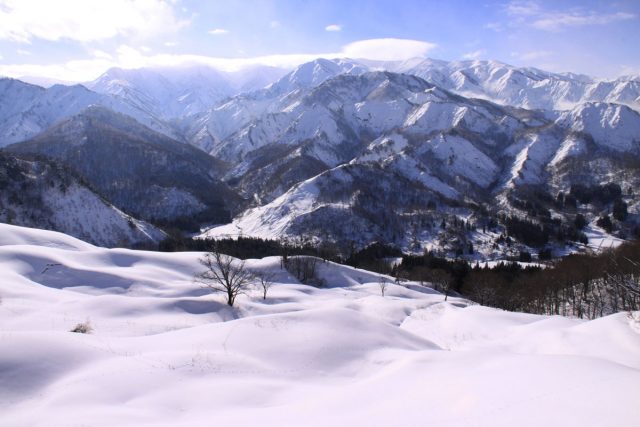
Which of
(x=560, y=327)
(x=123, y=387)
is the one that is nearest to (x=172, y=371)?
(x=123, y=387)

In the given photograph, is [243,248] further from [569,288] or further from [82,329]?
[82,329]

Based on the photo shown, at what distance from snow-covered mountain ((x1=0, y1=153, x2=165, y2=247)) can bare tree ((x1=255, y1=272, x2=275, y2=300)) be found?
3636 inches

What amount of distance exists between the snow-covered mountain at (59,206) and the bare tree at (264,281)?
92342 millimetres

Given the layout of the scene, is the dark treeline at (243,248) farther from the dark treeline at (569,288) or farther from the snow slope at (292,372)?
the snow slope at (292,372)

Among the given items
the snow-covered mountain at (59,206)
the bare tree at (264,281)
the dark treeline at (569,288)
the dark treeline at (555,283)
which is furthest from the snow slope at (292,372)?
the snow-covered mountain at (59,206)

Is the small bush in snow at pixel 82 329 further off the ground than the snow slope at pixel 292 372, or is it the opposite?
the snow slope at pixel 292 372

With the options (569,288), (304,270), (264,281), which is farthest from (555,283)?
(264,281)

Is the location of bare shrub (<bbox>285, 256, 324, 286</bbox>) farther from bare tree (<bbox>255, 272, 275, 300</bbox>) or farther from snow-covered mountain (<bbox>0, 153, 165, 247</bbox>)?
snow-covered mountain (<bbox>0, 153, 165, 247</bbox>)

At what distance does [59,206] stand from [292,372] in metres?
163

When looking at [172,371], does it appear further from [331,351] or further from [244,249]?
[244,249]

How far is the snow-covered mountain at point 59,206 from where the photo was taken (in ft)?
476

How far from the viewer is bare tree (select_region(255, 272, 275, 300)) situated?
60.3m

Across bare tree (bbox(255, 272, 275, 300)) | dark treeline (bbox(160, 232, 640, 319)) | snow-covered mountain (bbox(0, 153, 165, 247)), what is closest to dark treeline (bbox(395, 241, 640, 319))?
dark treeline (bbox(160, 232, 640, 319))

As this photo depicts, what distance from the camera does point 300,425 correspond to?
14.4m
